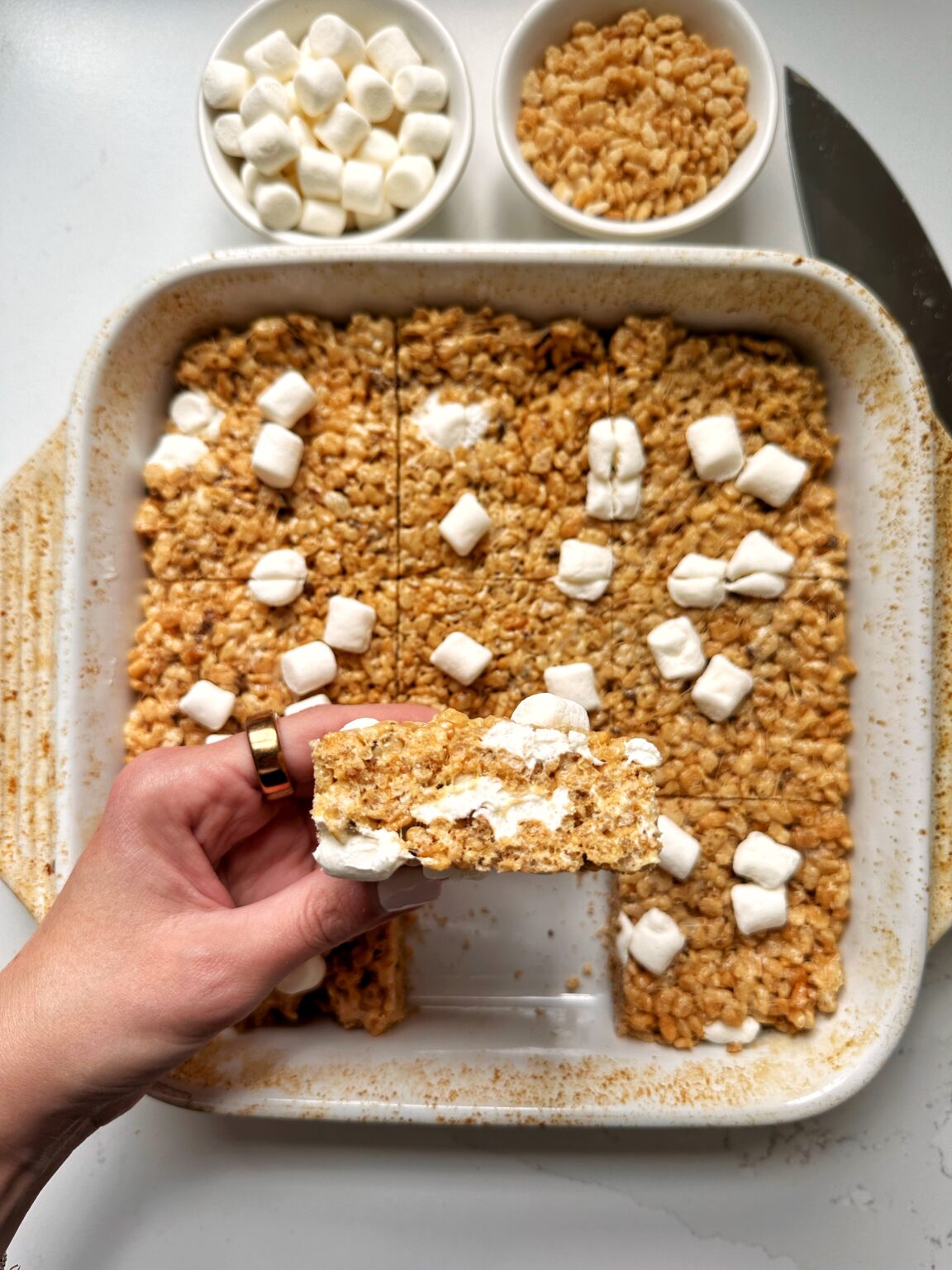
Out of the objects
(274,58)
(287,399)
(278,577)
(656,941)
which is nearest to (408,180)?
(274,58)

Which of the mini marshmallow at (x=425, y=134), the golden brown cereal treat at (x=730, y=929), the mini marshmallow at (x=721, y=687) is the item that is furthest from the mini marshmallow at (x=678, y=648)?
the mini marshmallow at (x=425, y=134)

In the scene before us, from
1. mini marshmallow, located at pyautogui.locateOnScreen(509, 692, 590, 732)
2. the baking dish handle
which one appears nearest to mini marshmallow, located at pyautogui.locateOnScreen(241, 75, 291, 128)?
the baking dish handle

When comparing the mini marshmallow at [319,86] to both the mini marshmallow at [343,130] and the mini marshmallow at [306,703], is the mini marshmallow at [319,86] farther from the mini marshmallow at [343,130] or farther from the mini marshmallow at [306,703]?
the mini marshmallow at [306,703]

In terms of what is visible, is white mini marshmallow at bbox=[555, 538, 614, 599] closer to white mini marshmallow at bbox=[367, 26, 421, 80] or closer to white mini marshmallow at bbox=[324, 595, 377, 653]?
white mini marshmallow at bbox=[324, 595, 377, 653]

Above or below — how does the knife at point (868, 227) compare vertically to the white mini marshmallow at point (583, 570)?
above

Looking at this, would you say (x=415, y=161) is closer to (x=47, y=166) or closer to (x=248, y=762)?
(x=47, y=166)

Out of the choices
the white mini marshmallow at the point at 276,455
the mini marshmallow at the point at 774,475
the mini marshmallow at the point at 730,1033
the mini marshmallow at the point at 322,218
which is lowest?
the mini marshmallow at the point at 730,1033

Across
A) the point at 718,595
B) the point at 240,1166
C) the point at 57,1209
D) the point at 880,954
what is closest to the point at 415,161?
the point at 718,595
